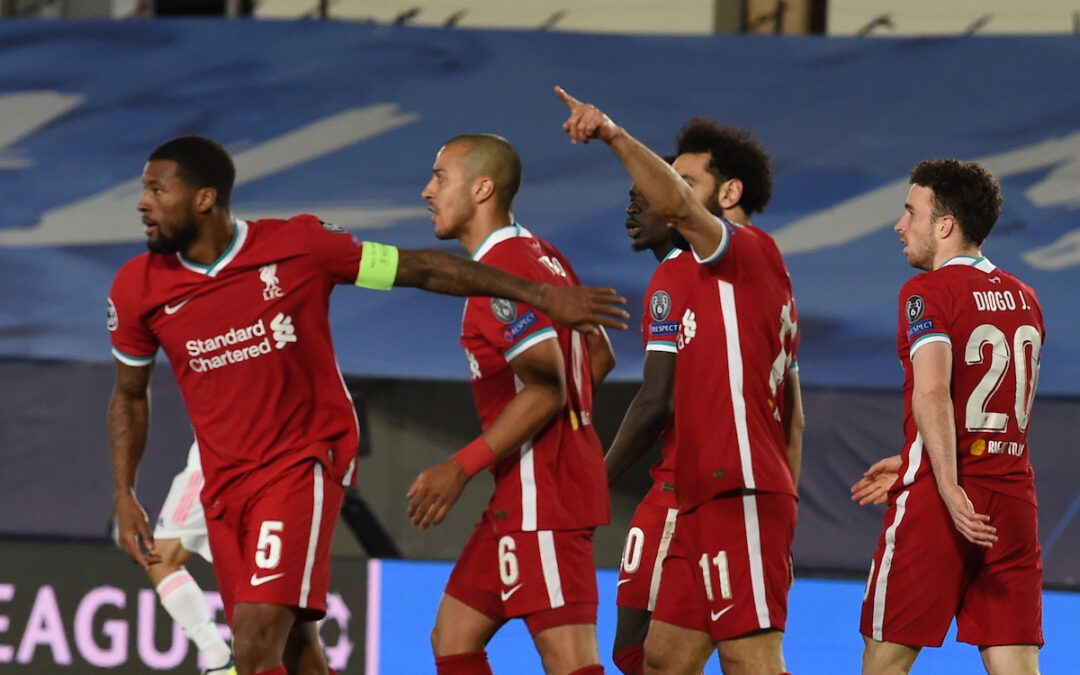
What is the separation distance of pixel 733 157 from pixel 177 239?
68.2 inches

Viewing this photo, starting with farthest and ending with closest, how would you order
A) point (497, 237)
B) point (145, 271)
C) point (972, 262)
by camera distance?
point (972, 262), point (497, 237), point (145, 271)

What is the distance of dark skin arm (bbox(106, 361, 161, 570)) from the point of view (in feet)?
14.5

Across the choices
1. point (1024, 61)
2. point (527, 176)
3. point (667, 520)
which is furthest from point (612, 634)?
point (1024, 61)

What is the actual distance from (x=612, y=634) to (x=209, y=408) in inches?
112

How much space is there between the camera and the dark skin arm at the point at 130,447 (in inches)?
174

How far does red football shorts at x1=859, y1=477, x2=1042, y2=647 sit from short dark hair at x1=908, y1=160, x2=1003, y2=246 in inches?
34.0

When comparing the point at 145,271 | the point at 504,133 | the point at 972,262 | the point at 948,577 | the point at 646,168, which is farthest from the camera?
the point at 504,133

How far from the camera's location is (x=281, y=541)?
412cm

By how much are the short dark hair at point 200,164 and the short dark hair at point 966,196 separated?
7.45 feet

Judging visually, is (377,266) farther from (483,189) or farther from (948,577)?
(948,577)

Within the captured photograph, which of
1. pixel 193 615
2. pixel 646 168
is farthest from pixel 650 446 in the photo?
pixel 193 615

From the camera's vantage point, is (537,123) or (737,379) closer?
(737,379)

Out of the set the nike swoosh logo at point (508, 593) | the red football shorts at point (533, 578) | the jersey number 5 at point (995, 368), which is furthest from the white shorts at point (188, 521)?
the jersey number 5 at point (995, 368)

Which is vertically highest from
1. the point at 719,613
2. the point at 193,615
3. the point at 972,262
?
the point at 972,262
